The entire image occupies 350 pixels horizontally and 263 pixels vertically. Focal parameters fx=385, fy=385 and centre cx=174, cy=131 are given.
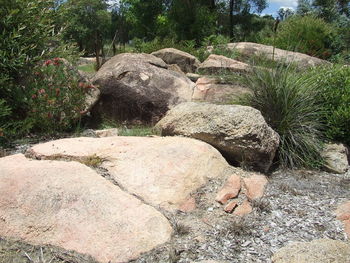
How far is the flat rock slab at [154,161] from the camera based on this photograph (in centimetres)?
322

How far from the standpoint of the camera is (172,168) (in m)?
3.47

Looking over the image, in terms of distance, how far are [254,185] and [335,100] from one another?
2100 millimetres

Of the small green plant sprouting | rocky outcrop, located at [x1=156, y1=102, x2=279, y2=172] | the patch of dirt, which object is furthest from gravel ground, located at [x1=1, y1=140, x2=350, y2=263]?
the small green plant sprouting

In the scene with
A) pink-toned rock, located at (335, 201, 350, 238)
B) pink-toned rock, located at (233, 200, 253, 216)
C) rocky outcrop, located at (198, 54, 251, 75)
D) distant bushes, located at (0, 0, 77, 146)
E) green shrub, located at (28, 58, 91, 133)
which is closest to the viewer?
pink-toned rock, located at (335, 201, 350, 238)

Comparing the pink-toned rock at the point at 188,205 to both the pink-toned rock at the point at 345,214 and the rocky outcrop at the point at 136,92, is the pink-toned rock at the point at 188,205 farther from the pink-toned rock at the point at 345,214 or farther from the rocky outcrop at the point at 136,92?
the rocky outcrop at the point at 136,92

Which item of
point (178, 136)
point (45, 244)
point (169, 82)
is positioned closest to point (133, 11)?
point (169, 82)

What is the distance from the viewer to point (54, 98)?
5098 millimetres

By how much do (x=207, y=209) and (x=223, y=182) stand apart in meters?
0.42

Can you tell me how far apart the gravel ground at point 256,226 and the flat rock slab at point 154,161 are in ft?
0.56

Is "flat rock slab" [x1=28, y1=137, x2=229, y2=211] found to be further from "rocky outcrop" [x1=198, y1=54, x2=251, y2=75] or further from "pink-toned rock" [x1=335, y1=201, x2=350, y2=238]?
"rocky outcrop" [x1=198, y1=54, x2=251, y2=75]

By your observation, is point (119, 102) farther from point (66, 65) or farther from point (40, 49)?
point (40, 49)

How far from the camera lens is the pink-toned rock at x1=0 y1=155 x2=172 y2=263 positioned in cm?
259

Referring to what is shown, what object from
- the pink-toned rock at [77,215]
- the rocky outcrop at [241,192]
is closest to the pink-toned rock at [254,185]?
the rocky outcrop at [241,192]

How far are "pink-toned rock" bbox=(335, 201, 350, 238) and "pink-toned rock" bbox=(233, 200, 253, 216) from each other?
74 cm
